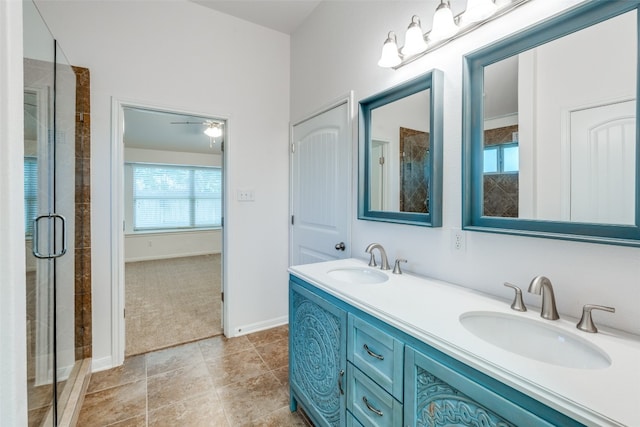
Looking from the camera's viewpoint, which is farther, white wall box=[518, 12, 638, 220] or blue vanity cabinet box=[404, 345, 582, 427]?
white wall box=[518, 12, 638, 220]

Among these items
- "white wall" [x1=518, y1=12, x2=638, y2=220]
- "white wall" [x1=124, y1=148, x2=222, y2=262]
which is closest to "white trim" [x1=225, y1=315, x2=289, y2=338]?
"white wall" [x1=518, y1=12, x2=638, y2=220]

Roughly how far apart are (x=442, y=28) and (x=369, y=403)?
164 centimetres

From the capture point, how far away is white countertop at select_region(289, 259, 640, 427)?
599 mm

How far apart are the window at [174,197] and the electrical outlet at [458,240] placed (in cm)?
502

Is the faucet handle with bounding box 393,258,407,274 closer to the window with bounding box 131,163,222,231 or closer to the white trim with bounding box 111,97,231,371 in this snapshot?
the white trim with bounding box 111,97,231,371

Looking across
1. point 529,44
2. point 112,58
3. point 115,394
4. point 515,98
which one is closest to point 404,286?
point 515,98

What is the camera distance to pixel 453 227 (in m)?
1.43

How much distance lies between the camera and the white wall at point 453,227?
0.96 meters

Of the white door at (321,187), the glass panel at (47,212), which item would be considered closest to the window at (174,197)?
the white door at (321,187)

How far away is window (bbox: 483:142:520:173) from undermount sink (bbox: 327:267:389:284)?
773 mm

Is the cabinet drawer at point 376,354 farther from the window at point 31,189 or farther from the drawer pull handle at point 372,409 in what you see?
the window at point 31,189

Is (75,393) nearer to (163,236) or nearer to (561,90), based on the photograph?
(561,90)

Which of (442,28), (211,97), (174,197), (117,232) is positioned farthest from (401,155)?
(174,197)

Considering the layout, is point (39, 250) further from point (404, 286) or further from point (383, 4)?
point (383, 4)
